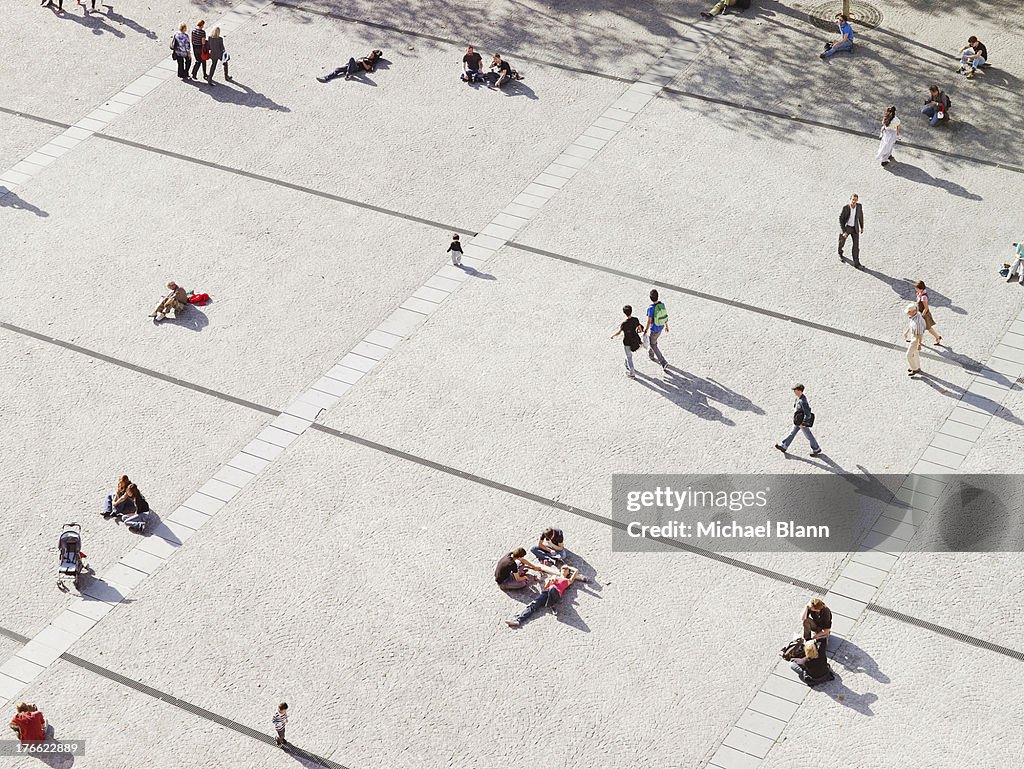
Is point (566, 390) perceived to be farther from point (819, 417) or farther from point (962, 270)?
point (962, 270)

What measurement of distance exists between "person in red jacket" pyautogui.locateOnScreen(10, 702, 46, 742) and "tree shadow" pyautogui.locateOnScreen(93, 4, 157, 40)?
2092 cm

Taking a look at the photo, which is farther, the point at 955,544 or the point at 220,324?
the point at 220,324

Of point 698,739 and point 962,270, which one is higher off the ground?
point 962,270

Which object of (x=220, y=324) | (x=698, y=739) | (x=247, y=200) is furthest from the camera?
(x=247, y=200)

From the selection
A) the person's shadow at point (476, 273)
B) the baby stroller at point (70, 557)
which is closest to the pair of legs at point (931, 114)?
the person's shadow at point (476, 273)

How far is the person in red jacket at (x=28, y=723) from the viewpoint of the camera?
1697 cm

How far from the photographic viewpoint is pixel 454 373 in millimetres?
22969

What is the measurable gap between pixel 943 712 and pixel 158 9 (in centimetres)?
2667

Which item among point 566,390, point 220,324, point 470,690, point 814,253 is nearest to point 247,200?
point 220,324

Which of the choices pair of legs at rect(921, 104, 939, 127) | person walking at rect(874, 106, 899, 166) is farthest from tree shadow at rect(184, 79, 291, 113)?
pair of legs at rect(921, 104, 939, 127)

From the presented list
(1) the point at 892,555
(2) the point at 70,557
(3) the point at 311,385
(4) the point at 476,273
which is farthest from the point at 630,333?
(2) the point at 70,557

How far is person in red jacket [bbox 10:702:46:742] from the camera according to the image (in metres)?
17.0

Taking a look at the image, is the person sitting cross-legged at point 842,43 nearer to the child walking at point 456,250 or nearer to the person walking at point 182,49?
the child walking at point 456,250

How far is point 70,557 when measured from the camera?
19.3m
